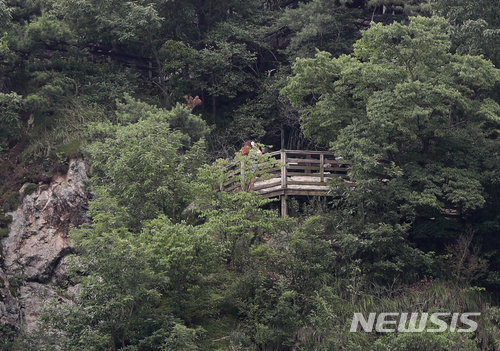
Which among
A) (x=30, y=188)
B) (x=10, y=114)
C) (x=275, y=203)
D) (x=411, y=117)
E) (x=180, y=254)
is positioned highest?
(x=411, y=117)

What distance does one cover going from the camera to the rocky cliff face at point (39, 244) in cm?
1606

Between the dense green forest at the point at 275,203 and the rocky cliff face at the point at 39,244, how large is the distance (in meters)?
0.46

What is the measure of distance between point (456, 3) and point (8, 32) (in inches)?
577

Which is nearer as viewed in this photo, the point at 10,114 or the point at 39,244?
the point at 39,244

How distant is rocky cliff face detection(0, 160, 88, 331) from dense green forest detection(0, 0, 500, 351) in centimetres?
46

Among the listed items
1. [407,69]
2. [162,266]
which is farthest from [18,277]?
[407,69]

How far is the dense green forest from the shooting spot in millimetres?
13281

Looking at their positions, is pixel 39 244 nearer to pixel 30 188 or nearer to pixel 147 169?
pixel 30 188

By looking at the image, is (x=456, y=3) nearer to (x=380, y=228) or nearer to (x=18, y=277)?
A: (x=380, y=228)

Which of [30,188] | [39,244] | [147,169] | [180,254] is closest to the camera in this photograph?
[180,254]

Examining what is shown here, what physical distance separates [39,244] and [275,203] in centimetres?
698

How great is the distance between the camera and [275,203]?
18.7 m

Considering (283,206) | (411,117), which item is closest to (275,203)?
(283,206)

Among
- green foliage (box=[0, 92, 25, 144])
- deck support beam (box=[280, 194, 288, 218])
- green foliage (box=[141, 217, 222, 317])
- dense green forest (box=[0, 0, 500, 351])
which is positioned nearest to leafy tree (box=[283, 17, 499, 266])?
dense green forest (box=[0, 0, 500, 351])
